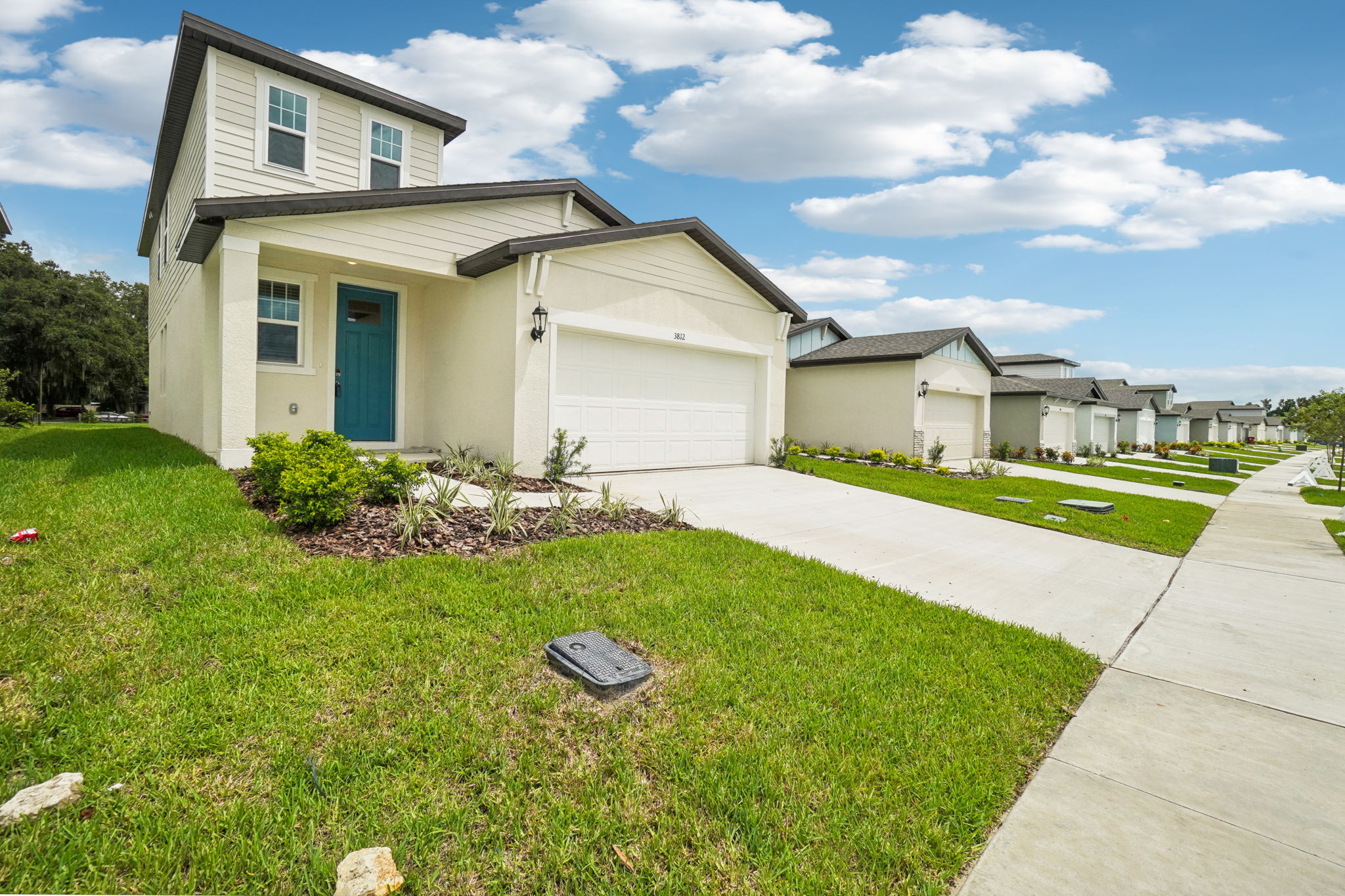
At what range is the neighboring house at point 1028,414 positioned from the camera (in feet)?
81.5

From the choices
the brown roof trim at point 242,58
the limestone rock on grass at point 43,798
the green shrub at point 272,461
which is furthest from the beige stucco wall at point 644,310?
the limestone rock on grass at point 43,798

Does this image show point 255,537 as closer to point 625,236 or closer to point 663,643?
point 663,643

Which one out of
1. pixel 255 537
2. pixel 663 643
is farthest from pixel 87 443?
pixel 663 643

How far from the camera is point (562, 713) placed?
9.26 feet

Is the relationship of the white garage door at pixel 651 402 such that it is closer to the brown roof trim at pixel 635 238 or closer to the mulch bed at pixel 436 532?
the brown roof trim at pixel 635 238

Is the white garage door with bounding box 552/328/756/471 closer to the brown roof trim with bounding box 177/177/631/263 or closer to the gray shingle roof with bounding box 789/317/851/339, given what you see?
the brown roof trim with bounding box 177/177/631/263

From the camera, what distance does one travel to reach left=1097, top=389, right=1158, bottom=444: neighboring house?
36.8 m

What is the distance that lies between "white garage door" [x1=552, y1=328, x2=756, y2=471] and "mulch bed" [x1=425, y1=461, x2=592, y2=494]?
3.38 feet

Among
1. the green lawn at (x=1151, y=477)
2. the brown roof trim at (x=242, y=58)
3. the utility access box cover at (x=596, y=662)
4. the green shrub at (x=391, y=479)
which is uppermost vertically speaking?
the brown roof trim at (x=242, y=58)

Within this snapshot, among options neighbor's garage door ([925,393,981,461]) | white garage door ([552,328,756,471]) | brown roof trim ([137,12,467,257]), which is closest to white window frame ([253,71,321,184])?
brown roof trim ([137,12,467,257])

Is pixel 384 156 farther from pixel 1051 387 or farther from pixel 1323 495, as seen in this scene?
pixel 1051 387

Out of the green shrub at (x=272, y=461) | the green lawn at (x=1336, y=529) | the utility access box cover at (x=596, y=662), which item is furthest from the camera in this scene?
the green lawn at (x=1336, y=529)

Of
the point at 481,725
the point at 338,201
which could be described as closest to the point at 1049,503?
the point at 481,725

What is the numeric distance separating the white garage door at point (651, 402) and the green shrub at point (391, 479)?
143 inches
